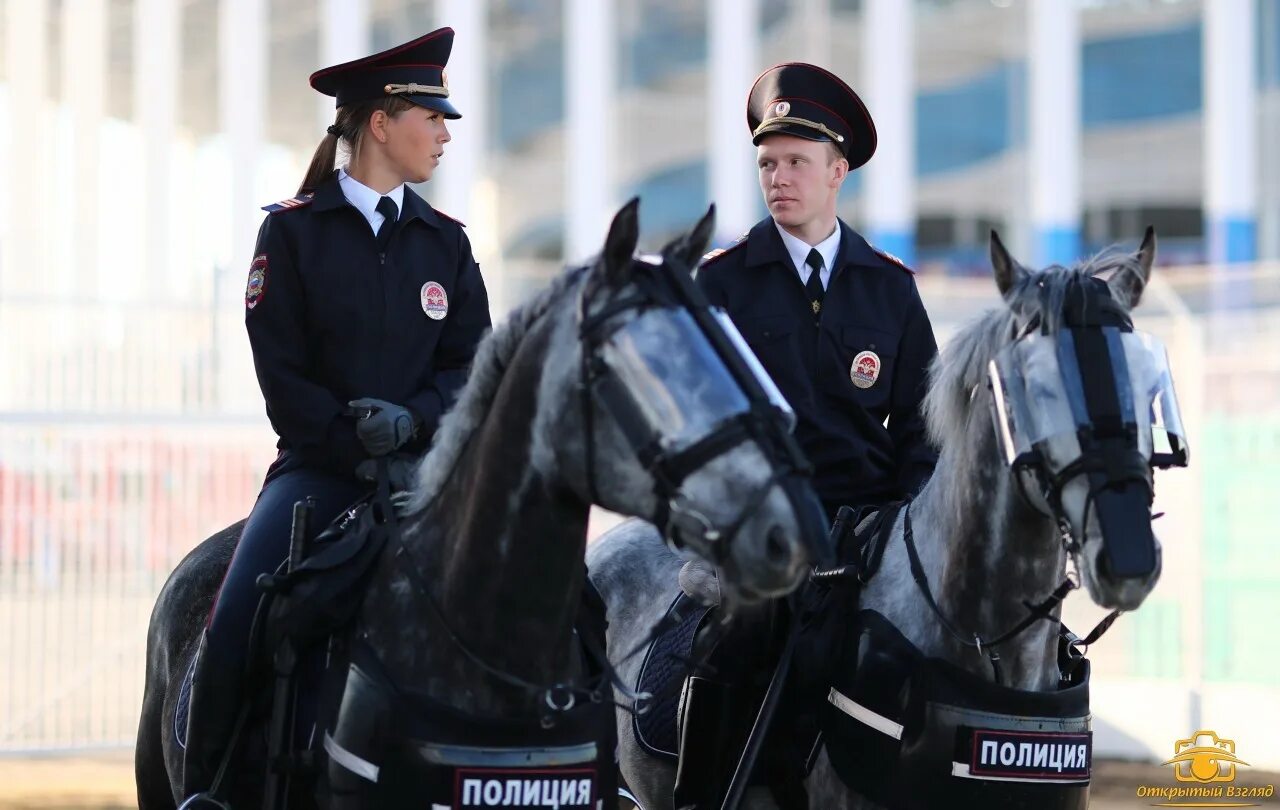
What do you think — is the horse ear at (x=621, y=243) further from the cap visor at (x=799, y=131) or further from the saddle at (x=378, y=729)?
the cap visor at (x=799, y=131)

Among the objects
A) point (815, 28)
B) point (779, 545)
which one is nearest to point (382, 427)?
point (779, 545)

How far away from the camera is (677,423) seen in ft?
10.7

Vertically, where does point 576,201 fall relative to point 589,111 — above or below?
below

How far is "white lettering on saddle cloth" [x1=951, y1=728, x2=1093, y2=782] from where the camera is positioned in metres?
4.30

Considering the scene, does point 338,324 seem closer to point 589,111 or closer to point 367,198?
point 367,198

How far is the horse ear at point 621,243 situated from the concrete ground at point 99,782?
273 inches

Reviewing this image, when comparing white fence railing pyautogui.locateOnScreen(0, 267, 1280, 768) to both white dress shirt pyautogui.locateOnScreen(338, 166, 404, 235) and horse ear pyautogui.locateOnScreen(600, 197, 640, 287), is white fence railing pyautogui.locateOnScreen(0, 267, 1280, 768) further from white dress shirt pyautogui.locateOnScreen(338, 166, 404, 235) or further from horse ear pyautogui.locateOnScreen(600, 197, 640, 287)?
horse ear pyautogui.locateOnScreen(600, 197, 640, 287)

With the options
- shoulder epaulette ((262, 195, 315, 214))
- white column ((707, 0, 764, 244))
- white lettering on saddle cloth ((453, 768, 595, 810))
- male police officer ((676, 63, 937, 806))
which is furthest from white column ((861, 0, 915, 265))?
white lettering on saddle cloth ((453, 768, 595, 810))

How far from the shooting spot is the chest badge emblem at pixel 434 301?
4457 mm

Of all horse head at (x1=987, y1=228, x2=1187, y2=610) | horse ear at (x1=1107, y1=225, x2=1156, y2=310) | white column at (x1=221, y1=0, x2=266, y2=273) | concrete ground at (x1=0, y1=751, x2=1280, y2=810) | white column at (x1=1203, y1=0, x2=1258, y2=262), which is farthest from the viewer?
white column at (x1=221, y1=0, x2=266, y2=273)

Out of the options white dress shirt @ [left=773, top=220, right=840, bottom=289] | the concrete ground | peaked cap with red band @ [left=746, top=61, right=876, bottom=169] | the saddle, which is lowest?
→ the concrete ground

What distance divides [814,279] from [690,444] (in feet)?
6.73

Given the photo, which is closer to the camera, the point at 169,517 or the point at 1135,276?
the point at 1135,276

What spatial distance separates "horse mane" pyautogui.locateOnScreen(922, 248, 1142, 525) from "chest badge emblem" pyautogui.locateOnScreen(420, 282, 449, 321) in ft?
4.21
